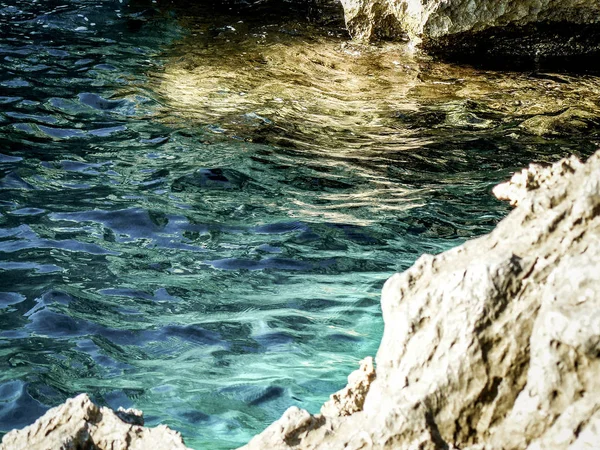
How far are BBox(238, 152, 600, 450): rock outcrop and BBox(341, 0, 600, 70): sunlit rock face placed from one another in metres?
6.71

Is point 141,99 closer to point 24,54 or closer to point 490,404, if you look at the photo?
point 24,54

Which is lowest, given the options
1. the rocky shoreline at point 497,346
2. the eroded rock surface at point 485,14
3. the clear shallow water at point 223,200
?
the clear shallow water at point 223,200

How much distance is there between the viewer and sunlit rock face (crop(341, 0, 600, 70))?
27.4 ft

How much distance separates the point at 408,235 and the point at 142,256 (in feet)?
5.51

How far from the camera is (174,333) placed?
4.03m

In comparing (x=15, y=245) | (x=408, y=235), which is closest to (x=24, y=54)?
(x=15, y=245)

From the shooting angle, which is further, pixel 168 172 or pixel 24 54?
pixel 24 54

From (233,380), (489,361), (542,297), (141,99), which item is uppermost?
(542,297)

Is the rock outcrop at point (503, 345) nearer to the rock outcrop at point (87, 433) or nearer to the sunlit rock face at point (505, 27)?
the rock outcrop at point (87, 433)

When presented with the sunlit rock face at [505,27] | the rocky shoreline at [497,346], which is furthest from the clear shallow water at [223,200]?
the rocky shoreline at [497,346]

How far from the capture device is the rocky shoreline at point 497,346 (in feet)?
5.98

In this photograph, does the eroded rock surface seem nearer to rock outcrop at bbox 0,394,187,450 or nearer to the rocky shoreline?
the rocky shoreline

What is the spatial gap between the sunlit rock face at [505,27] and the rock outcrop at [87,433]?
276 inches

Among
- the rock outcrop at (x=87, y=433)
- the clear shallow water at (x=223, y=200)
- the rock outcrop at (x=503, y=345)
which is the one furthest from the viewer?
the clear shallow water at (x=223, y=200)
